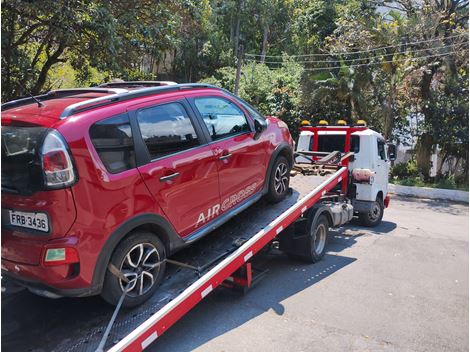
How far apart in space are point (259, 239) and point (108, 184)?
84.4 inches

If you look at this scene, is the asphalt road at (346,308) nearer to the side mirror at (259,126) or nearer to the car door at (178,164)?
the car door at (178,164)

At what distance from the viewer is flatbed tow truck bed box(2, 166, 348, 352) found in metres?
3.43

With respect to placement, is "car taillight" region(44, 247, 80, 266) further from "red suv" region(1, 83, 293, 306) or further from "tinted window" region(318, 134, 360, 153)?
"tinted window" region(318, 134, 360, 153)

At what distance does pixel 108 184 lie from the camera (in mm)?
3379

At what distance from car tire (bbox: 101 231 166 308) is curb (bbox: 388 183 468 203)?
14557 millimetres

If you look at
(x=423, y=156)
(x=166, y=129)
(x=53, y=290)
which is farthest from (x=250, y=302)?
(x=423, y=156)

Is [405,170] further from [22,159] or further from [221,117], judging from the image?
[22,159]

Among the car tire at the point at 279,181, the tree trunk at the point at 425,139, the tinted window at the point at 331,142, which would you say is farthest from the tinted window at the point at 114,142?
the tree trunk at the point at 425,139

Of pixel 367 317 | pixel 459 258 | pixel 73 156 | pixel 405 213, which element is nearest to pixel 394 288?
pixel 367 317

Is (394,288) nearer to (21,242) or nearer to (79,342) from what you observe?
(79,342)

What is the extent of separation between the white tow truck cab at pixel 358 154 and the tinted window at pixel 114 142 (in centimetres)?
527

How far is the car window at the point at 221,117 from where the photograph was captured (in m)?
4.61

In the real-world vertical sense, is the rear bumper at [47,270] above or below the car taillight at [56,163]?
below

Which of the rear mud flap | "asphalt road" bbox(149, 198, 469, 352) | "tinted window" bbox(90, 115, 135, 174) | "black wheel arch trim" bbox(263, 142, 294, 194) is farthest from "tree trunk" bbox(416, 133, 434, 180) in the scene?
"tinted window" bbox(90, 115, 135, 174)
